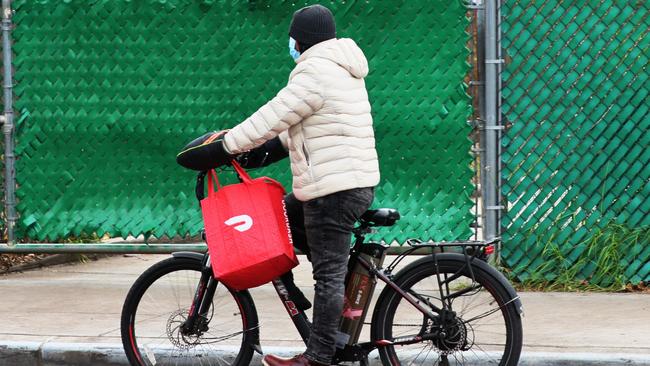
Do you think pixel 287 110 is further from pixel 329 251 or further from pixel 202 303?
pixel 202 303

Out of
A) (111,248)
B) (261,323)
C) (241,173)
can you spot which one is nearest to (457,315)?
(241,173)

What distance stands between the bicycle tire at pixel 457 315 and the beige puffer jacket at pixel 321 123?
1.71ft

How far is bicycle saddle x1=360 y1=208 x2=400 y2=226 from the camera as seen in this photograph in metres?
5.38

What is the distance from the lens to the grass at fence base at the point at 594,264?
7.90m

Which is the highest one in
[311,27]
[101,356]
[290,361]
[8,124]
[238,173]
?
[311,27]

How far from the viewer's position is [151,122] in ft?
26.8

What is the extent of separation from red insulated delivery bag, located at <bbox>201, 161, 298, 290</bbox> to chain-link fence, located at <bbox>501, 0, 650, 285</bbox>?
289 centimetres

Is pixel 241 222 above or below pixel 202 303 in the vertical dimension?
above

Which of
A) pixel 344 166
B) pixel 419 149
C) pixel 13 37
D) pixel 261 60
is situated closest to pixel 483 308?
pixel 344 166

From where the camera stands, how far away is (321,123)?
208 inches

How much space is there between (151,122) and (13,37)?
1.20m

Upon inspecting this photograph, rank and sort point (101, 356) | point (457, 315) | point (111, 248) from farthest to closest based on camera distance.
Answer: point (111, 248) → point (101, 356) → point (457, 315)

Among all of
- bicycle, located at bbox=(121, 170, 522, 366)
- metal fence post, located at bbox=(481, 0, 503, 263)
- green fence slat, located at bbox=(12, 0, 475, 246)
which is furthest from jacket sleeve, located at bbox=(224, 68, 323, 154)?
metal fence post, located at bbox=(481, 0, 503, 263)

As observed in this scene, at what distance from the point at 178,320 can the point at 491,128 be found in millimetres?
2939
